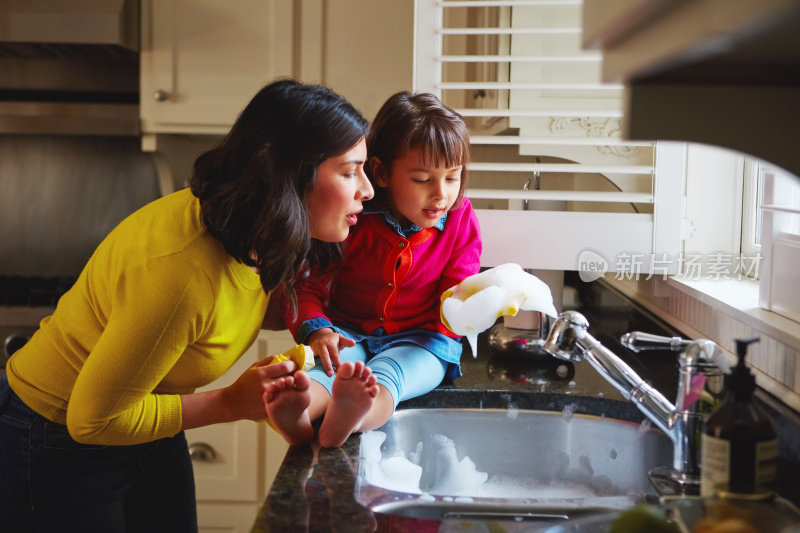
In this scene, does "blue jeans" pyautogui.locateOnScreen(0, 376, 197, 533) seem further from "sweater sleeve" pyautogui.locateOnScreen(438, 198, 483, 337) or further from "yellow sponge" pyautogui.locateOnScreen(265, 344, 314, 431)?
"sweater sleeve" pyautogui.locateOnScreen(438, 198, 483, 337)

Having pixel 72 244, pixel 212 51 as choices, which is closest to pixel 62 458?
pixel 212 51

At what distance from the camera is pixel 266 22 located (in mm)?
2170

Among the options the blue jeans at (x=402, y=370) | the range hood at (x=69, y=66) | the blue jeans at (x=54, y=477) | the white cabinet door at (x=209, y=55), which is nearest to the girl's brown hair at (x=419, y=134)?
the blue jeans at (x=402, y=370)

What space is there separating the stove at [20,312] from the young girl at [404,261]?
3.38 feet

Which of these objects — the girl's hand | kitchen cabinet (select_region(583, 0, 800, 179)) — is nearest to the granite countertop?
the girl's hand

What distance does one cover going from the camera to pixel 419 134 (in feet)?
4.45

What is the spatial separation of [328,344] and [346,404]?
Result: 0.27m

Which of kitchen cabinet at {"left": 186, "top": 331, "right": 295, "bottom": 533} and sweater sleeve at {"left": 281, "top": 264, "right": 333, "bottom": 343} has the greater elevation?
sweater sleeve at {"left": 281, "top": 264, "right": 333, "bottom": 343}

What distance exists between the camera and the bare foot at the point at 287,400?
3.17 feet

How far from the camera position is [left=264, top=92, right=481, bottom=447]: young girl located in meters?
1.31

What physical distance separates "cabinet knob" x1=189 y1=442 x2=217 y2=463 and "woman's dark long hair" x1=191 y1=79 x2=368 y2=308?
1220 mm

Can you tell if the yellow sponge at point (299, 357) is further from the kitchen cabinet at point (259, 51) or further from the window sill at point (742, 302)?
the kitchen cabinet at point (259, 51)

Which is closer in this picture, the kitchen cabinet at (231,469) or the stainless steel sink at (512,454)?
the stainless steel sink at (512,454)

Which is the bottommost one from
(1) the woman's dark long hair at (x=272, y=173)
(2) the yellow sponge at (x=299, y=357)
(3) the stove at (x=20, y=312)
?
(3) the stove at (x=20, y=312)
